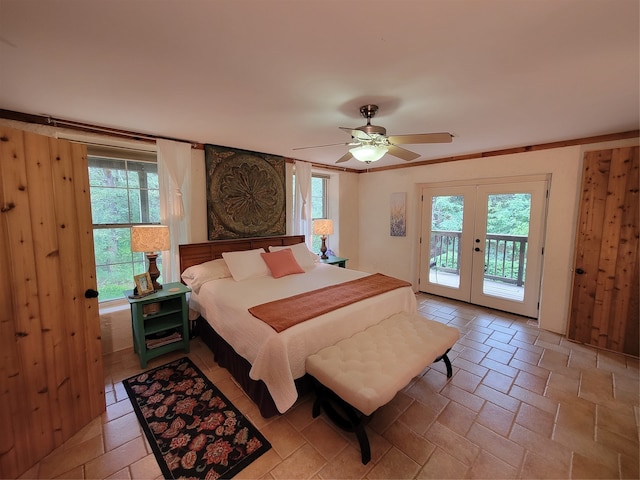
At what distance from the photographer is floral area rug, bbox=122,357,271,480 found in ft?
5.27

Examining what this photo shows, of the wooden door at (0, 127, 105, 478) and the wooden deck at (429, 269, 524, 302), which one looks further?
the wooden deck at (429, 269, 524, 302)

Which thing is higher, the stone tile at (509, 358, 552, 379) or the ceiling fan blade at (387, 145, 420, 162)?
the ceiling fan blade at (387, 145, 420, 162)

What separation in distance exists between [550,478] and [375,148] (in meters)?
2.32

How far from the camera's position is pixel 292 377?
1.84 meters

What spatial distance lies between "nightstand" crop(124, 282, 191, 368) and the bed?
0.20 m

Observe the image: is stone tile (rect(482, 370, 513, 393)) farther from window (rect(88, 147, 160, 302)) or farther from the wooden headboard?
window (rect(88, 147, 160, 302))

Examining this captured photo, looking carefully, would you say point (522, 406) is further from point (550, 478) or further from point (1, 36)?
point (1, 36)

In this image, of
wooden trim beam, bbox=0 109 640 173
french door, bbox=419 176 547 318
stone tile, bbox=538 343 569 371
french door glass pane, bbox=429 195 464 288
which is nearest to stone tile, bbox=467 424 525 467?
A: stone tile, bbox=538 343 569 371

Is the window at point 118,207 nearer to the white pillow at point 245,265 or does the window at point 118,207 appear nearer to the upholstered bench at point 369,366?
the white pillow at point 245,265

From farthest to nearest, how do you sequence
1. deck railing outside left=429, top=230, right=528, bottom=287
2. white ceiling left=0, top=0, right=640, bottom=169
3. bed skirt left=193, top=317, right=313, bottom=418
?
deck railing outside left=429, top=230, right=528, bottom=287 < bed skirt left=193, top=317, right=313, bottom=418 < white ceiling left=0, top=0, right=640, bottom=169

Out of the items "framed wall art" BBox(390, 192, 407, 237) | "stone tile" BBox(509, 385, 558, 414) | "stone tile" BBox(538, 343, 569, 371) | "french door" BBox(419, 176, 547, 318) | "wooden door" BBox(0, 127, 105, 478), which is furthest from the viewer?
"framed wall art" BBox(390, 192, 407, 237)

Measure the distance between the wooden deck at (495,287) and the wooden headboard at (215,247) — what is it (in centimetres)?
272

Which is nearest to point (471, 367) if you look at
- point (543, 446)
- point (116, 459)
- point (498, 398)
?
point (498, 398)

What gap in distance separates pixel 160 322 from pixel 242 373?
A: 45.7 inches
